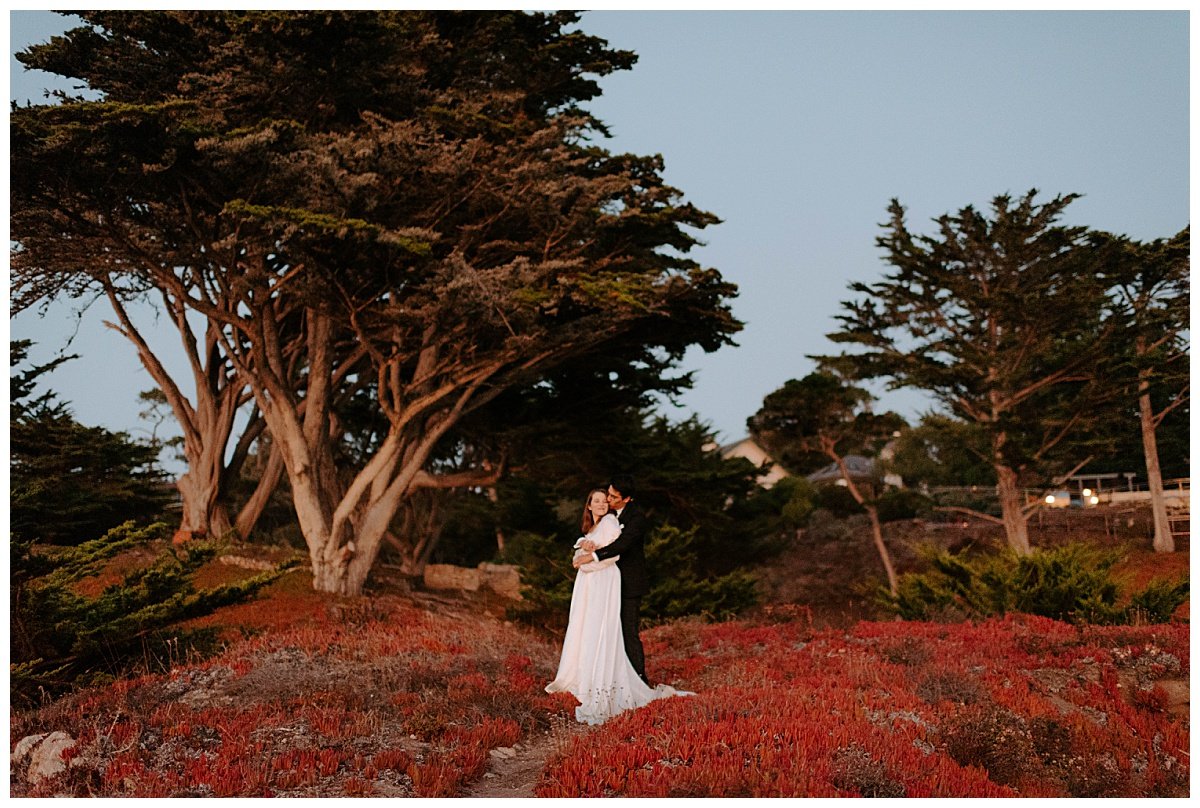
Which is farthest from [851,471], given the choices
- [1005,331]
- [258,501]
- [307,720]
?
[307,720]

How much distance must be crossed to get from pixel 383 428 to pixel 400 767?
59.9 ft

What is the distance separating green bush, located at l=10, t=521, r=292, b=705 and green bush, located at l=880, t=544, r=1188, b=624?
32.7 ft

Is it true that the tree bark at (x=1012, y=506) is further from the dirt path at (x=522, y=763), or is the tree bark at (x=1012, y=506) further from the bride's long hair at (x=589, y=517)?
the dirt path at (x=522, y=763)

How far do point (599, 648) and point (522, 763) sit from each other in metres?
1.56

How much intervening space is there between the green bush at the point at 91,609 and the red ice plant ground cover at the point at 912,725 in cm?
428

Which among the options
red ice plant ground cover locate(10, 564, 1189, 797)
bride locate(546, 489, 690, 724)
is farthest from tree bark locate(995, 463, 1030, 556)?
bride locate(546, 489, 690, 724)

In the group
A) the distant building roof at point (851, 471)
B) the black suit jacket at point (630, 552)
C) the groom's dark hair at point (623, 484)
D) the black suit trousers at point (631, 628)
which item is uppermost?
the distant building roof at point (851, 471)

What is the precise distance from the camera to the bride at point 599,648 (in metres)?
7.26

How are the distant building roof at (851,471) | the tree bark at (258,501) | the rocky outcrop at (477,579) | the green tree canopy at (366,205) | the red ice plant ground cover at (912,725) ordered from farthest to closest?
the distant building roof at (851,471) < the rocky outcrop at (477,579) < the tree bark at (258,501) < the green tree canopy at (366,205) < the red ice plant ground cover at (912,725)

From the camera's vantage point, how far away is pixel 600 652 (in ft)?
24.4

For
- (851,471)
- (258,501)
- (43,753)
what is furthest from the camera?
(851,471)

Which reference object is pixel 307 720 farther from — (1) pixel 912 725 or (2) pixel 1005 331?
(2) pixel 1005 331

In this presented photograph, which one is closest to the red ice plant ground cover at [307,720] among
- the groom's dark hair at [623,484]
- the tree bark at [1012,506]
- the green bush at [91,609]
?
the green bush at [91,609]

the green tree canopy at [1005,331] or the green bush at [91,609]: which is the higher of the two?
A: the green tree canopy at [1005,331]
